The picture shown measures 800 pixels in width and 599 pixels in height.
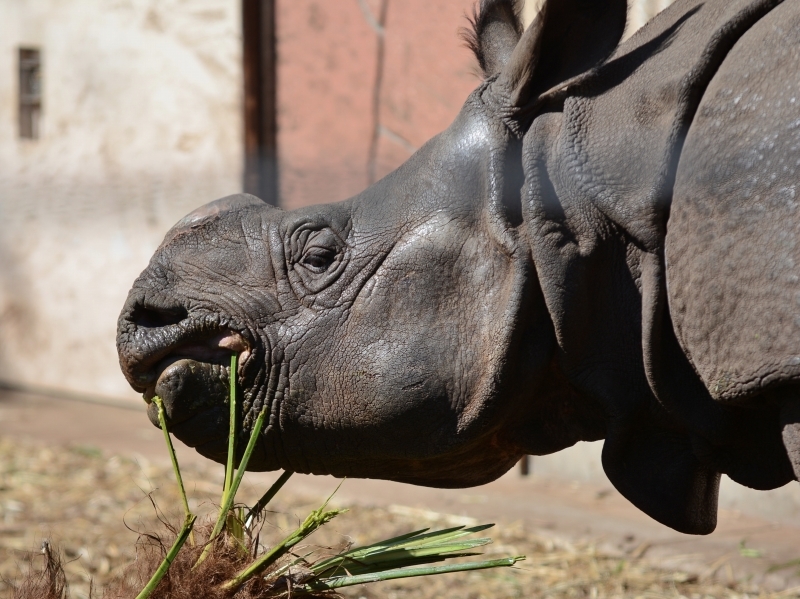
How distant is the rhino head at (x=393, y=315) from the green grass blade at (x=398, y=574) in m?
0.25

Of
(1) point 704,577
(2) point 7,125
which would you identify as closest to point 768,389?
(1) point 704,577

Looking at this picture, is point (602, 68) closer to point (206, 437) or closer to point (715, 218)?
point (715, 218)

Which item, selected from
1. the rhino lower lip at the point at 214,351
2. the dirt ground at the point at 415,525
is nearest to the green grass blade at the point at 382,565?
the rhino lower lip at the point at 214,351

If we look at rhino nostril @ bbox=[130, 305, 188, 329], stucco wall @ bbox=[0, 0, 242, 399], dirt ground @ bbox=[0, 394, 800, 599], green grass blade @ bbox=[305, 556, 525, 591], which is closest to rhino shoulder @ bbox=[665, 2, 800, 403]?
green grass blade @ bbox=[305, 556, 525, 591]

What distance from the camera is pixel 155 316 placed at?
233cm

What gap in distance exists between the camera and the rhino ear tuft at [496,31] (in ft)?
8.17

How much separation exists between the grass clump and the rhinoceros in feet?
0.43

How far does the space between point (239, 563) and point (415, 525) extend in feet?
7.52

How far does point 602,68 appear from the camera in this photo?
86.2 inches

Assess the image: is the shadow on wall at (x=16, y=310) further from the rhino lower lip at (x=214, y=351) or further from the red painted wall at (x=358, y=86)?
the rhino lower lip at (x=214, y=351)

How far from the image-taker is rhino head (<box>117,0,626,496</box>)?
2.20 metres

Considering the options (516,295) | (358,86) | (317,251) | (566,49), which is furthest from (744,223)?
(358,86)

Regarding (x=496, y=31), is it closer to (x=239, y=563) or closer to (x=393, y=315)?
(x=393, y=315)

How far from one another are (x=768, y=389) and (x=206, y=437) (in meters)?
1.09
